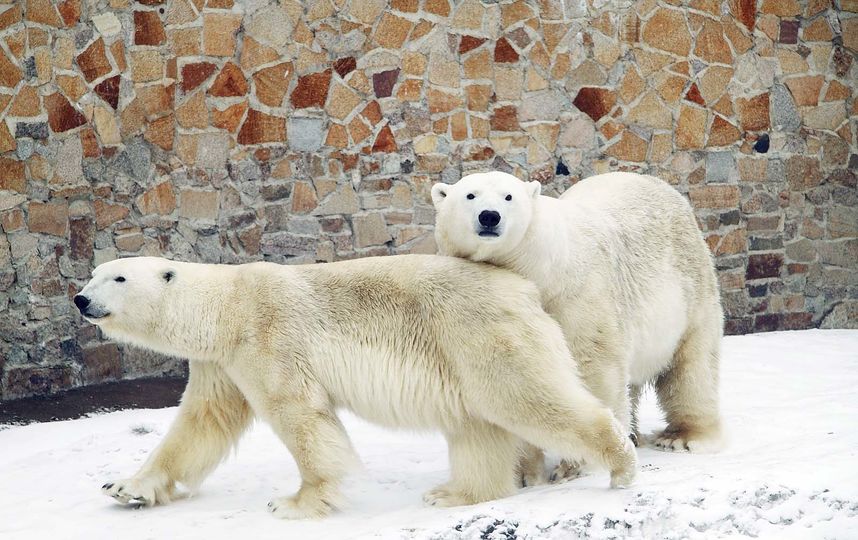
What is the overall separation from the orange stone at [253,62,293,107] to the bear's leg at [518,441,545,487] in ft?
12.2

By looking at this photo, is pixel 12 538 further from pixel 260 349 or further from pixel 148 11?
pixel 148 11

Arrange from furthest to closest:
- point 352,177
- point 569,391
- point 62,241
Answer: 1. point 352,177
2. point 62,241
3. point 569,391

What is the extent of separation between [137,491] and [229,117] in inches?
138

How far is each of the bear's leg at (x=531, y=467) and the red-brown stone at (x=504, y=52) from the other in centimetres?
394

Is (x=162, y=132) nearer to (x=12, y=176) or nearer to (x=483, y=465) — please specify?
(x=12, y=176)

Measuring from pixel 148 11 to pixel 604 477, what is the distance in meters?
4.59

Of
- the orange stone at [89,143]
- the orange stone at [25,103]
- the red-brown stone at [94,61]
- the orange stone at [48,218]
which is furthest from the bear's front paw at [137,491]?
the red-brown stone at [94,61]

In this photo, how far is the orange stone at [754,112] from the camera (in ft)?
27.9

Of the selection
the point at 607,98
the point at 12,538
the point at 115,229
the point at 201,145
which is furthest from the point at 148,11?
the point at 12,538

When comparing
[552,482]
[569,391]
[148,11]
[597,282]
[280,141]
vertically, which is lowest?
[552,482]

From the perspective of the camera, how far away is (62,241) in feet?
23.3

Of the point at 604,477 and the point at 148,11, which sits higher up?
the point at 148,11

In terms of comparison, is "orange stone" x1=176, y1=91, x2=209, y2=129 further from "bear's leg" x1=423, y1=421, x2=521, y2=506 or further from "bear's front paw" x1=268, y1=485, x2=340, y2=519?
"bear's leg" x1=423, y1=421, x2=521, y2=506

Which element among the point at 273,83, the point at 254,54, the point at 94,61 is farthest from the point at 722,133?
the point at 94,61
